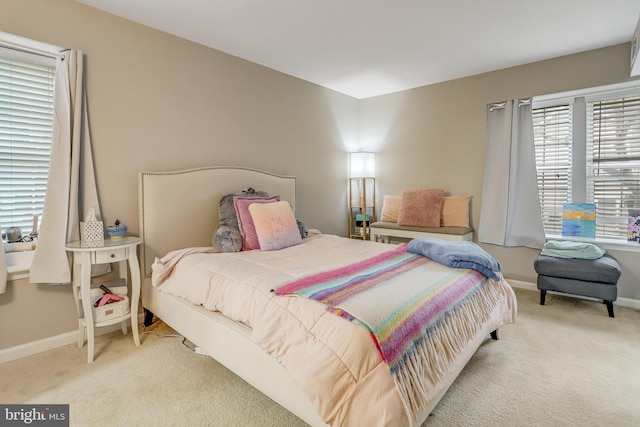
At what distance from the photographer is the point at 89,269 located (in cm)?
212

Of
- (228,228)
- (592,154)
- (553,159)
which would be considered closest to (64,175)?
(228,228)

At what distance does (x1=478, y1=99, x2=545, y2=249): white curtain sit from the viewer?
11.7 ft

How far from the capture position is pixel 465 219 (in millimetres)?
3963

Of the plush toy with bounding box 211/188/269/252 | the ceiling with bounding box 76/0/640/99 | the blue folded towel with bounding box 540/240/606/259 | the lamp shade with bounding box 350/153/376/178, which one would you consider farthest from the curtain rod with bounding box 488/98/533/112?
the plush toy with bounding box 211/188/269/252

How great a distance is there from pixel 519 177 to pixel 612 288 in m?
1.36

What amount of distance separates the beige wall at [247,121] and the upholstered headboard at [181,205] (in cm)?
15

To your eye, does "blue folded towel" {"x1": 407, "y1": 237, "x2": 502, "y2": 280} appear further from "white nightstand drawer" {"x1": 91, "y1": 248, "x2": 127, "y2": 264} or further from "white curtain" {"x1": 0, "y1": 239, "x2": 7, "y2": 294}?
"white curtain" {"x1": 0, "y1": 239, "x2": 7, "y2": 294}

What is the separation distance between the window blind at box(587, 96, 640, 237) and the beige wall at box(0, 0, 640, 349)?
0.32 metres

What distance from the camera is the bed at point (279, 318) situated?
1.22 meters

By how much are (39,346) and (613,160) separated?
5.18 m

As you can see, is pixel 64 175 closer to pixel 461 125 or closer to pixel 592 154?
pixel 461 125

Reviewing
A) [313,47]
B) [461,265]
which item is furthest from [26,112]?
[461,265]

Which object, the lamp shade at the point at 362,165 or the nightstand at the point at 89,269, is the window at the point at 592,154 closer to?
the lamp shade at the point at 362,165

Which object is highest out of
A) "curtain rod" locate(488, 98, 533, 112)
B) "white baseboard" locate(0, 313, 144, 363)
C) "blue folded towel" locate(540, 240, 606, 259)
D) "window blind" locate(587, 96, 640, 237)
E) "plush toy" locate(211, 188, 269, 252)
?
"curtain rod" locate(488, 98, 533, 112)
